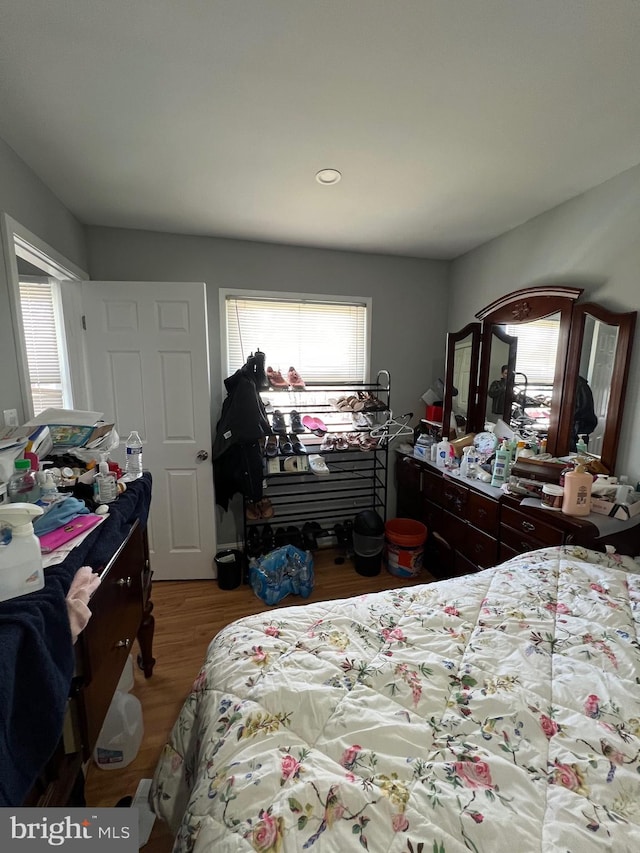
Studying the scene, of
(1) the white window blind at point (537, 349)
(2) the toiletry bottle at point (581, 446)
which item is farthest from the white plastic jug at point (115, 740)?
(1) the white window blind at point (537, 349)

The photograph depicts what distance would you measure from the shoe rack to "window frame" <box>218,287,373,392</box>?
367mm

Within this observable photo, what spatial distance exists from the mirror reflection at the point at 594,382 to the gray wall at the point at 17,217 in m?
2.82

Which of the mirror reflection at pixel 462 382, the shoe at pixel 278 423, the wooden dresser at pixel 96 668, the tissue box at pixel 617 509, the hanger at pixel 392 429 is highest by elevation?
the mirror reflection at pixel 462 382

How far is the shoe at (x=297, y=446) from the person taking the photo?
266 centimetres

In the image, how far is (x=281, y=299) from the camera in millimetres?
2814

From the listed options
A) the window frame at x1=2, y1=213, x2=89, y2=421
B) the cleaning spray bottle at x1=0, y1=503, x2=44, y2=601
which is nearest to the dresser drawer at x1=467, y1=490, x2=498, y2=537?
the cleaning spray bottle at x1=0, y1=503, x2=44, y2=601

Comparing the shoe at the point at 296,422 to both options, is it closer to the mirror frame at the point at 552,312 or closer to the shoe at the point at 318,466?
the shoe at the point at 318,466

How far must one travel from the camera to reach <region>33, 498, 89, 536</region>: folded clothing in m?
1.01

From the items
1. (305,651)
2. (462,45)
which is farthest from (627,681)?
(462,45)

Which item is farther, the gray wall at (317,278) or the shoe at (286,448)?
the shoe at (286,448)

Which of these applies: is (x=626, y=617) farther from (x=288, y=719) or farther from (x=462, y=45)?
(x=462, y=45)

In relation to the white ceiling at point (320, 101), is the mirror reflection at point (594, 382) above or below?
below

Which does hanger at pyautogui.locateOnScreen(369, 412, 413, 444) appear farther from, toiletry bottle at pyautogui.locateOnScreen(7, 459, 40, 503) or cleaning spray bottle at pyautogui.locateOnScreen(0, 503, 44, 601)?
cleaning spray bottle at pyautogui.locateOnScreen(0, 503, 44, 601)

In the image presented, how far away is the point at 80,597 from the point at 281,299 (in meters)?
2.43
